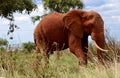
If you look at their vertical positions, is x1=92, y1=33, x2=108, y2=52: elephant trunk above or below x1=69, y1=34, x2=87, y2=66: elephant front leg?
above

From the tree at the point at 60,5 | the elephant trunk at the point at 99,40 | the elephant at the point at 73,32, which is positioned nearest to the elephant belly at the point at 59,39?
the elephant at the point at 73,32

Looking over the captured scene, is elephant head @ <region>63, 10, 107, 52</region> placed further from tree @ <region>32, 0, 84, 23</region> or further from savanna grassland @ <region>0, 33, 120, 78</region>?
tree @ <region>32, 0, 84, 23</region>

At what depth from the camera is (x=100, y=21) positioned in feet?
47.2

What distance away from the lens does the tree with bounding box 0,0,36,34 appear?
30178 millimetres

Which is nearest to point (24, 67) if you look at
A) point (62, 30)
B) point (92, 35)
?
point (92, 35)

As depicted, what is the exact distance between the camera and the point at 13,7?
100ft

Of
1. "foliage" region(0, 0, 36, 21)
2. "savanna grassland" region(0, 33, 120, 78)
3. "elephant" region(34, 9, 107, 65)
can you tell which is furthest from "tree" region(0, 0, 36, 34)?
"savanna grassland" region(0, 33, 120, 78)

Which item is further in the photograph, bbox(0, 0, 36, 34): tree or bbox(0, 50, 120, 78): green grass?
bbox(0, 0, 36, 34): tree

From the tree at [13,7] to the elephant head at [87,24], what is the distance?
49.3ft

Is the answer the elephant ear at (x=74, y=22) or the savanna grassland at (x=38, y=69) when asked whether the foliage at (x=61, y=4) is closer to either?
the elephant ear at (x=74, y=22)

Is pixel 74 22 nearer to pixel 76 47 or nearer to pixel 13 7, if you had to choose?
pixel 76 47

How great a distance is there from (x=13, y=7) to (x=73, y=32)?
16.0 meters

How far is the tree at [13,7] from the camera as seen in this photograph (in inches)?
1188

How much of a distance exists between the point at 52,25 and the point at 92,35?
85.3 inches
